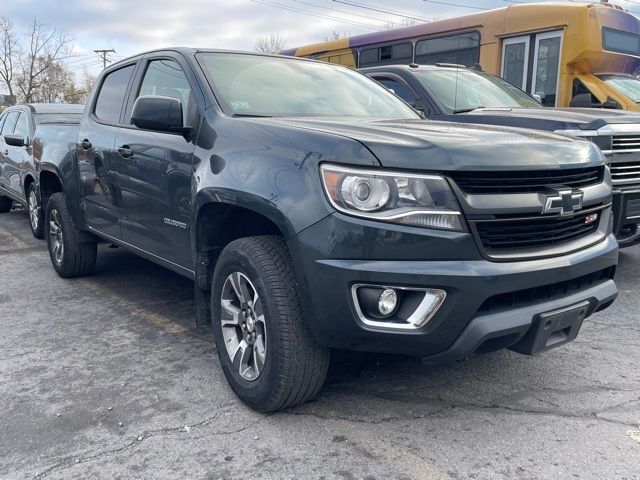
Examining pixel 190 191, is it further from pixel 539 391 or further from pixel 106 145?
pixel 539 391

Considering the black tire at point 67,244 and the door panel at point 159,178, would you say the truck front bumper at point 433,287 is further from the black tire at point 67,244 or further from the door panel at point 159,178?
the black tire at point 67,244

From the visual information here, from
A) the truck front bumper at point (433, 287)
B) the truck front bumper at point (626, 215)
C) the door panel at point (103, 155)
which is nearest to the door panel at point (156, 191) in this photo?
the door panel at point (103, 155)

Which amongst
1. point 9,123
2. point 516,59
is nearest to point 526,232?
point 516,59

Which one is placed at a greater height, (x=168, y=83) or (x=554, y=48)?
(x=554, y=48)

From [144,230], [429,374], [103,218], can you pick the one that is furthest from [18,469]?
[103,218]

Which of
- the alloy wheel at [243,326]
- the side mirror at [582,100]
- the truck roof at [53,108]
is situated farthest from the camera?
the truck roof at [53,108]

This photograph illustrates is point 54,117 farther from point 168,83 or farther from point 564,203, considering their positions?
point 564,203

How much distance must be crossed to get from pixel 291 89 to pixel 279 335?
1.78m

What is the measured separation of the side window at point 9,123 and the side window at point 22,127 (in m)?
0.26

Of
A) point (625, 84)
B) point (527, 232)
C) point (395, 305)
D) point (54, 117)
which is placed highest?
point (625, 84)

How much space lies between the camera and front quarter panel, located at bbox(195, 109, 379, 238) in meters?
2.53

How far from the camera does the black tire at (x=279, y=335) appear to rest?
2672 millimetres

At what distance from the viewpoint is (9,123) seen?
8562mm

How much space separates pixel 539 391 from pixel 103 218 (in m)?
3.30
